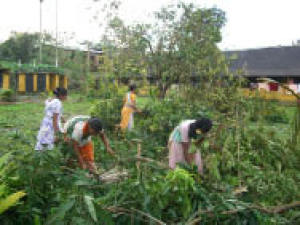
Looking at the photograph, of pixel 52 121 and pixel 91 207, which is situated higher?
pixel 52 121

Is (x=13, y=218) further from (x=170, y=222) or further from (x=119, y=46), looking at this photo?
(x=119, y=46)

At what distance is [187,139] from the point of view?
3.92 m

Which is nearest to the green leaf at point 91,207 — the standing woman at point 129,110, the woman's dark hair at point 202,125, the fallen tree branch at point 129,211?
the fallen tree branch at point 129,211

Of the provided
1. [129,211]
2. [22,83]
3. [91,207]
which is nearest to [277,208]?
[129,211]

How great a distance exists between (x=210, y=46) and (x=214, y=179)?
Answer: 4.84 meters

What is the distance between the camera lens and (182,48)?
7.80 m

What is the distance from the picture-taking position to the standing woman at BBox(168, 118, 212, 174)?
3.64 m

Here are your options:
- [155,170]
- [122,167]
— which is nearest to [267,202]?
[155,170]

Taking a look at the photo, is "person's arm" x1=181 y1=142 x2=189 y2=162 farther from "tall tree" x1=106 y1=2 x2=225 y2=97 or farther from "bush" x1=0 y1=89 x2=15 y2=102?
"bush" x1=0 y1=89 x2=15 y2=102

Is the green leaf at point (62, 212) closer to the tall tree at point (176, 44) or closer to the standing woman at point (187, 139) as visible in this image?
the standing woman at point (187, 139)

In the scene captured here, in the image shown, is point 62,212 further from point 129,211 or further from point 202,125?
point 202,125

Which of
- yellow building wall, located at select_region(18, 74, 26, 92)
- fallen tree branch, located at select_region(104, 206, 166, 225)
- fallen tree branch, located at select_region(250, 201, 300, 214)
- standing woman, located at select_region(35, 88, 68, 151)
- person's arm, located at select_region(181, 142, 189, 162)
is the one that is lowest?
fallen tree branch, located at select_region(250, 201, 300, 214)

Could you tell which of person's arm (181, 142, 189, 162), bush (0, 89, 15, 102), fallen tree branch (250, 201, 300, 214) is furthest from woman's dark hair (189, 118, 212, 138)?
bush (0, 89, 15, 102)

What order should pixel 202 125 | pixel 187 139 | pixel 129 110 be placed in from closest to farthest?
1. pixel 202 125
2. pixel 187 139
3. pixel 129 110
